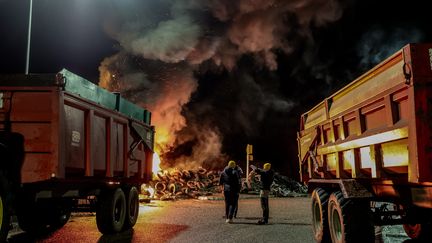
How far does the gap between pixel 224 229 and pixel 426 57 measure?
6.34m

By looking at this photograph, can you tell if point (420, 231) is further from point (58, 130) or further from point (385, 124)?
point (58, 130)

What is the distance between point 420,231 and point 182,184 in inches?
660

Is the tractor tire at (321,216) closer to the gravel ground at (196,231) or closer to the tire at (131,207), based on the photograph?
the gravel ground at (196,231)

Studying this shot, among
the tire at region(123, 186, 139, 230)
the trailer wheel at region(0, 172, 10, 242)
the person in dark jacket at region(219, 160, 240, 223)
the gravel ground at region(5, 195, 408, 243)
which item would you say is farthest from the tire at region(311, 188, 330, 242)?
the trailer wheel at region(0, 172, 10, 242)

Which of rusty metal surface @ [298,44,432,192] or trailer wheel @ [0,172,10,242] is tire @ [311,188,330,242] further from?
trailer wheel @ [0,172,10,242]

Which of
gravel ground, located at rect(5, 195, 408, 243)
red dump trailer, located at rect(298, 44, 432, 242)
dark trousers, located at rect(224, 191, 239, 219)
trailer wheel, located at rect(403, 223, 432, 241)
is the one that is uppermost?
red dump trailer, located at rect(298, 44, 432, 242)

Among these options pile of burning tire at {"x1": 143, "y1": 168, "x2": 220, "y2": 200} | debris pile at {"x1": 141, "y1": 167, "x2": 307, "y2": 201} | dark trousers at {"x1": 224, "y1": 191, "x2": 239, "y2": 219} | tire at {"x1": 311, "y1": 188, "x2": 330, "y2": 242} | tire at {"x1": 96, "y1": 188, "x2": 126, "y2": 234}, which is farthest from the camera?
pile of burning tire at {"x1": 143, "y1": 168, "x2": 220, "y2": 200}

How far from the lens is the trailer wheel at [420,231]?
6.83 meters

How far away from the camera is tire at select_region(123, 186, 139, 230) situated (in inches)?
365

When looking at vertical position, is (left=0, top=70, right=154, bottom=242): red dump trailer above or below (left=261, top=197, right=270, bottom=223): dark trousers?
above

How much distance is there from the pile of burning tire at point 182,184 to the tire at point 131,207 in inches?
349

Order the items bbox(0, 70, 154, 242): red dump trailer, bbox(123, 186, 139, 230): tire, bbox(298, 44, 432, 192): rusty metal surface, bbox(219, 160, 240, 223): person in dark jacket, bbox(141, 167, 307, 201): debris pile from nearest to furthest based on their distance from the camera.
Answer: bbox(298, 44, 432, 192): rusty metal surface < bbox(0, 70, 154, 242): red dump trailer < bbox(123, 186, 139, 230): tire < bbox(219, 160, 240, 223): person in dark jacket < bbox(141, 167, 307, 201): debris pile

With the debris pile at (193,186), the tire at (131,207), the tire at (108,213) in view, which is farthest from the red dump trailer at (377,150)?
the debris pile at (193,186)

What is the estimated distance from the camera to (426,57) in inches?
160
